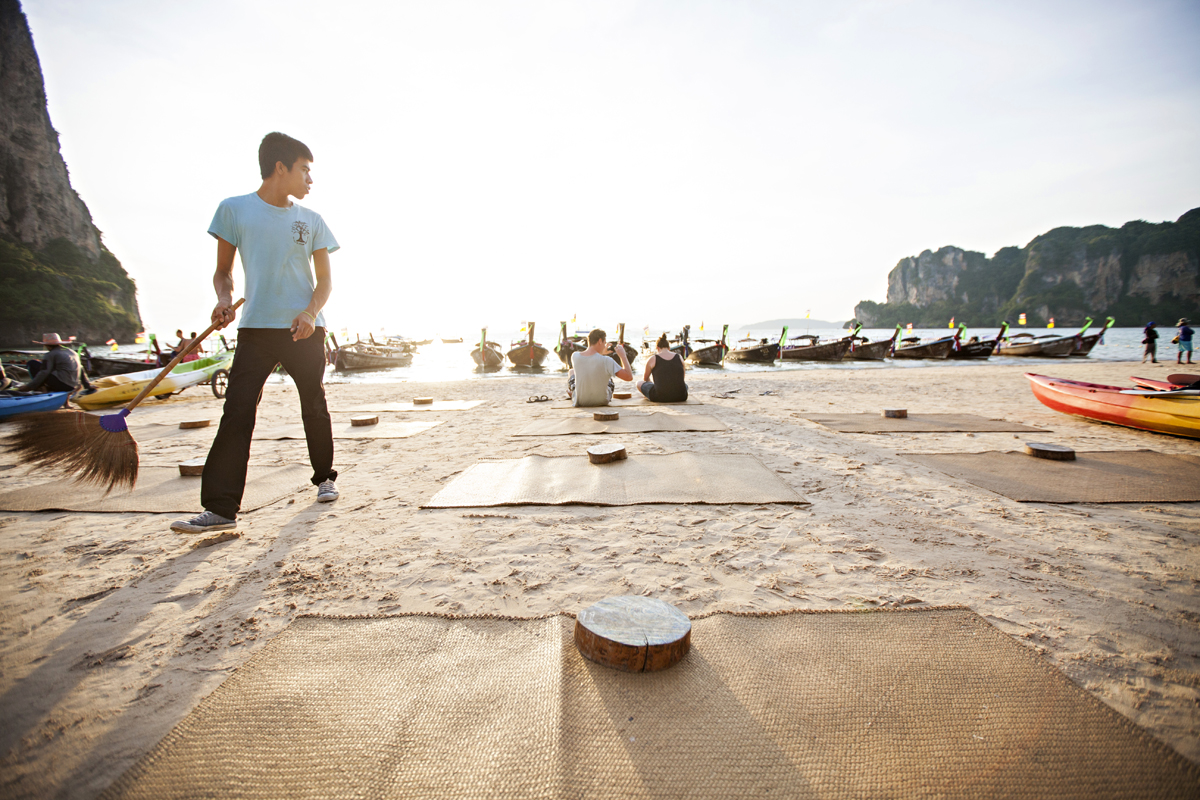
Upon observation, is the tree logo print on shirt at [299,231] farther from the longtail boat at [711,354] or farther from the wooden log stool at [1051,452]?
the longtail boat at [711,354]

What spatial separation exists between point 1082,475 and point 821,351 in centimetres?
2721

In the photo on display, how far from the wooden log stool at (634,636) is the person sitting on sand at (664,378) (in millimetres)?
6692

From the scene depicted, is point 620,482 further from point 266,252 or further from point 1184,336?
point 1184,336

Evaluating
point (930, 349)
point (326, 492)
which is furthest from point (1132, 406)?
point (930, 349)

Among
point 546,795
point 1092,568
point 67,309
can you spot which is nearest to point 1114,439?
point 1092,568

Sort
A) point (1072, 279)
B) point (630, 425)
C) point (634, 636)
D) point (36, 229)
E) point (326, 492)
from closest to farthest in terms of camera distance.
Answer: point (634, 636) → point (326, 492) → point (630, 425) → point (36, 229) → point (1072, 279)

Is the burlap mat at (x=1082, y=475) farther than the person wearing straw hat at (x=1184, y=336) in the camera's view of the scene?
No

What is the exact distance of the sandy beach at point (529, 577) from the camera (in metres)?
1.51

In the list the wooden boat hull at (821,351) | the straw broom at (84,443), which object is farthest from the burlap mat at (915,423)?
the wooden boat hull at (821,351)

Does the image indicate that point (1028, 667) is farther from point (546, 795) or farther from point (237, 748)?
point (237, 748)

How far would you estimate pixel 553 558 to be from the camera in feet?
8.38

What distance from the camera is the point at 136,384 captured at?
960 centimetres

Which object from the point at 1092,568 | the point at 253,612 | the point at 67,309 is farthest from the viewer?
the point at 67,309

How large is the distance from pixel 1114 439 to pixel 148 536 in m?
9.12
